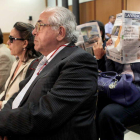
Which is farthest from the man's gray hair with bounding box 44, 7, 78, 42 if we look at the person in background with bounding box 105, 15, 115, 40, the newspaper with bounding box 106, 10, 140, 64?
the person in background with bounding box 105, 15, 115, 40

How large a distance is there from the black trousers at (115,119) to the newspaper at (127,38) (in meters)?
0.38

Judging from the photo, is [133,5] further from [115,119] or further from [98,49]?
[115,119]

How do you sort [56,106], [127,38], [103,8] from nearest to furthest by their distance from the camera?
[56,106], [127,38], [103,8]

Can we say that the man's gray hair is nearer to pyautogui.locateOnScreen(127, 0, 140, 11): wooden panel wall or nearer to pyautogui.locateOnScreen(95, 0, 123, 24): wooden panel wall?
pyautogui.locateOnScreen(127, 0, 140, 11): wooden panel wall

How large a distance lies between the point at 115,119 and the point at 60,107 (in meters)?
0.57

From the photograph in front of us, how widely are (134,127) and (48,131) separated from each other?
87cm

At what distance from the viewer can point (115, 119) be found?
4.20 feet

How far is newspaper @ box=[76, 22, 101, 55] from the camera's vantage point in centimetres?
172

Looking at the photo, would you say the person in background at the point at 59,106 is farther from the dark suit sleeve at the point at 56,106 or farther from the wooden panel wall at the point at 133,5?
the wooden panel wall at the point at 133,5

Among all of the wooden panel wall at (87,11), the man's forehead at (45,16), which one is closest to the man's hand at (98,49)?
the man's forehead at (45,16)

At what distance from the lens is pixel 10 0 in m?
7.40

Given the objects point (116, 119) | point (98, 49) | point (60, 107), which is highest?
point (98, 49)

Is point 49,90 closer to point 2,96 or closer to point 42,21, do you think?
point 42,21

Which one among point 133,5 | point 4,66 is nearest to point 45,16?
point 4,66
